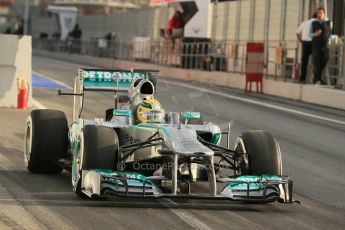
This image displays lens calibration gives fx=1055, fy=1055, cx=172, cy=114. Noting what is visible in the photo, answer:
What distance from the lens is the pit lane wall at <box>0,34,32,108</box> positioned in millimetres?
21750

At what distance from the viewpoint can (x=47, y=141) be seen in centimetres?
1216

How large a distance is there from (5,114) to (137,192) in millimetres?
10388

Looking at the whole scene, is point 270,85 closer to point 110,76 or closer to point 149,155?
point 110,76

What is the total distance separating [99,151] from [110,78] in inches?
118

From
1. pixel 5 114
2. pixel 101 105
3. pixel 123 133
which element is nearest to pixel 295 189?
pixel 123 133

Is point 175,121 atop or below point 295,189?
atop

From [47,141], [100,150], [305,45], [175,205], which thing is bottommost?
[175,205]

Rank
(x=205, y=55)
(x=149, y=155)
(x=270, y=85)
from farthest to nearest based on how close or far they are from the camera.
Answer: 1. (x=205, y=55)
2. (x=270, y=85)
3. (x=149, y=155)

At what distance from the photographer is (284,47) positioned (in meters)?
29.8

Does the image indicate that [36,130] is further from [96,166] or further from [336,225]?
[336,225]

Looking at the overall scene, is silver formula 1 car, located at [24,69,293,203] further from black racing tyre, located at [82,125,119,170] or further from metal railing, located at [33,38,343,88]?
metal railing, located at [33,38,343,88]

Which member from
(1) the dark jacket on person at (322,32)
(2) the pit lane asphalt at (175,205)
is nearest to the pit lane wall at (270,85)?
(1) the dark jacket on person at (322,32)

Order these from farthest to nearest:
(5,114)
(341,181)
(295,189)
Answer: (5,114) < (341,181) < (295,189)

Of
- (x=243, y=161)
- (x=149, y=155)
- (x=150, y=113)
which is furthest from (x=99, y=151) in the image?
(x=243, y=161)
